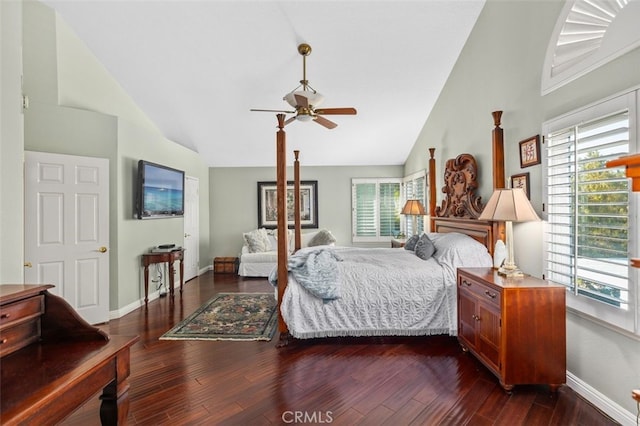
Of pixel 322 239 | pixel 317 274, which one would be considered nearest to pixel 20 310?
pixel 317 274

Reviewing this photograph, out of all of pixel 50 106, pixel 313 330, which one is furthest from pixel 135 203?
pixel 313 330

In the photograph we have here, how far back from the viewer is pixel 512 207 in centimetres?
230

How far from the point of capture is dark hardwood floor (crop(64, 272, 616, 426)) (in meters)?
1.89

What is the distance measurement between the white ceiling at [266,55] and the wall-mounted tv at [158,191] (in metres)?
1.05

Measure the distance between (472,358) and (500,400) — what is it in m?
0.57

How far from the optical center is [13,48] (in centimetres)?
184

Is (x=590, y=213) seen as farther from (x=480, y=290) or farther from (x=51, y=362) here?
(x=51, y=362)

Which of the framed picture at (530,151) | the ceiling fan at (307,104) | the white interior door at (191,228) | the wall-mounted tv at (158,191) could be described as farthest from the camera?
the white interior door at (191,228)

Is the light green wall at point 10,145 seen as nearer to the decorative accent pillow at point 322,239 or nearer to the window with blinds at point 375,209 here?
the decorative accent pillow at point 322,239

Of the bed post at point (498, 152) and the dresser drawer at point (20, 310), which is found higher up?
the bed post at point (498, 152)

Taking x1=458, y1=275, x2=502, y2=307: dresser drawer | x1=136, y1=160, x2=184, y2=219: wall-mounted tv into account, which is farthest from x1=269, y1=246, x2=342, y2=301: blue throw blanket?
x1=136, y1=160, x2=184, y2=219: wall-mounted tv

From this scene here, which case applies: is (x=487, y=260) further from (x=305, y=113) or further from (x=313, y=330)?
(x=305, y=113)

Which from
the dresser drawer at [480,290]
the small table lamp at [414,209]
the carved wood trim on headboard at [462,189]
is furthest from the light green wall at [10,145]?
the small table lamp at [414,209]

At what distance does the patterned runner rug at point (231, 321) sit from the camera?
3131 millimetres
